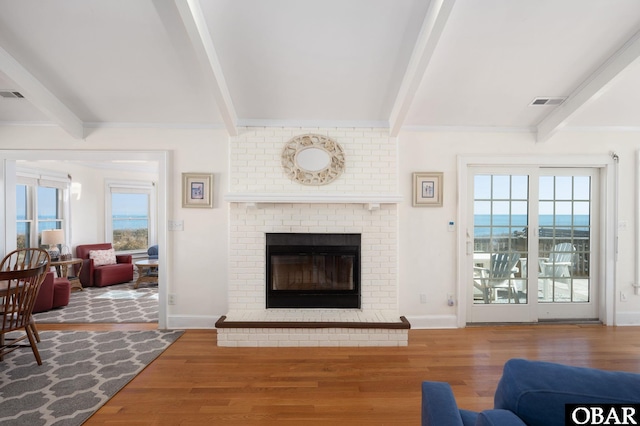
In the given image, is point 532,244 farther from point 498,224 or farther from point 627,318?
point 627,318

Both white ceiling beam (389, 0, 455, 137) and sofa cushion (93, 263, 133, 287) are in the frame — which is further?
sofa cushion (93, 263, 133, 287)

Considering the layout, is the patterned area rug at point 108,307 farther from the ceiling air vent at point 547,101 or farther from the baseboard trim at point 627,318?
the baseboard trim at point 627,318

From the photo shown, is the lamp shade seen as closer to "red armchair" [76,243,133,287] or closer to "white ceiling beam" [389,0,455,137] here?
"red armchair" [76,243,133,287]

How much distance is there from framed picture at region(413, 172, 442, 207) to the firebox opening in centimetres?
86

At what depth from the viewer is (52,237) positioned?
5195 millimetres

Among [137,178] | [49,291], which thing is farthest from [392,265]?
[137,178]

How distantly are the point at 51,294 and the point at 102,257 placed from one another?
66.7 inches

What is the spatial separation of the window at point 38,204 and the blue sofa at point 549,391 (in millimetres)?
6953

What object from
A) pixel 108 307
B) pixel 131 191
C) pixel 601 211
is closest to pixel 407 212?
pixel 601 211

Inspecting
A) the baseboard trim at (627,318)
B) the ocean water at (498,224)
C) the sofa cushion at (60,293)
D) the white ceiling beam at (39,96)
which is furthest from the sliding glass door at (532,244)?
the sofa cushion at (60,293)

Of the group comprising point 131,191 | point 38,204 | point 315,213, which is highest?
point 131,191

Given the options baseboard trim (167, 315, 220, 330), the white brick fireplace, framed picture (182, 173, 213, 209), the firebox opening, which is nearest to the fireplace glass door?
the firebox opening

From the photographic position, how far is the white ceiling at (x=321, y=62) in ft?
7.43

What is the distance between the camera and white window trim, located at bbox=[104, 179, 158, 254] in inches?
263
